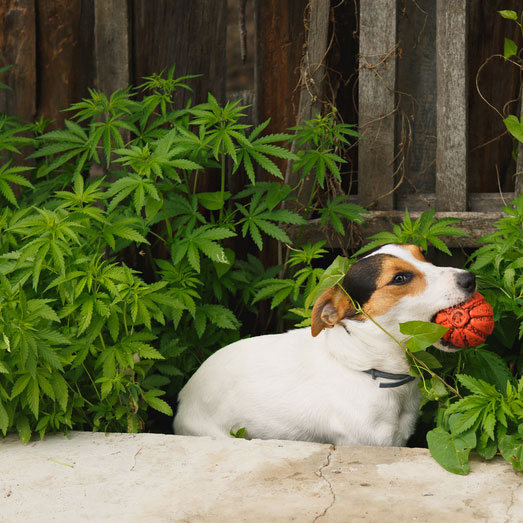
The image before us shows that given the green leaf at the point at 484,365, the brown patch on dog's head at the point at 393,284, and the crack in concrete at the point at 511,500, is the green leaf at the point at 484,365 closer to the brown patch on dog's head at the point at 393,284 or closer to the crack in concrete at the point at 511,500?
the brown patch on dog's head at the point at 393,284

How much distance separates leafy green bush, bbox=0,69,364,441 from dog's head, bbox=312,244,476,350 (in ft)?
2.43

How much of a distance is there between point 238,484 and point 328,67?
2.73 metres

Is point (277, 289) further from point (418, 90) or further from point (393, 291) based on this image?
point (418, 90)

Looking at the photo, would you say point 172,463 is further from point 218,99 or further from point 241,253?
point 218,99

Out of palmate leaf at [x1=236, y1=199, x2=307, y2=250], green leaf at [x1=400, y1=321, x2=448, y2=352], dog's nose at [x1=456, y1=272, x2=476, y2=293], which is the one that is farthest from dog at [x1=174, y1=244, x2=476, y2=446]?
palmate leaf at [x1=236, y1=199, x2=307, y2=250]

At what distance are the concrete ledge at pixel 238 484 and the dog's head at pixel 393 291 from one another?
1.75ft

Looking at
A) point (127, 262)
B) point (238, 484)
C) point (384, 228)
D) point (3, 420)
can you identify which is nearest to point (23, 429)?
point (3, 420)

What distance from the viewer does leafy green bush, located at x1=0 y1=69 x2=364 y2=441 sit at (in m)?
3.31

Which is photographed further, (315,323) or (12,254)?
(12,254)

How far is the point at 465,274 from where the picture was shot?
301 cm

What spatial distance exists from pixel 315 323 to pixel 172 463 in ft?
2.64

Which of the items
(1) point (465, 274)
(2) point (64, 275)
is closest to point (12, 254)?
(2) point (64, 275)

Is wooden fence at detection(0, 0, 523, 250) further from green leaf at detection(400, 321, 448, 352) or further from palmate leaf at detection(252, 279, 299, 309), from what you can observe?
green leaf at detection(400, 321, 448, 352)

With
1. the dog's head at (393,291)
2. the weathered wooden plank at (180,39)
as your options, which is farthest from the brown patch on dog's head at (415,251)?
the weathered wooden plank at (180,39)
